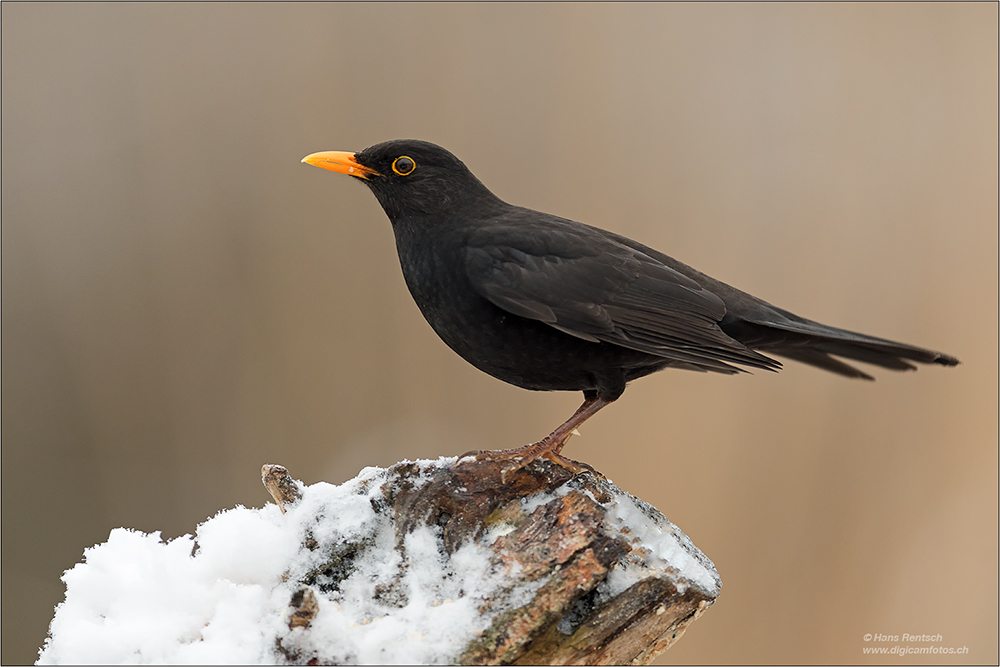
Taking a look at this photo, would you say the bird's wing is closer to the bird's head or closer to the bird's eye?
the bird's head

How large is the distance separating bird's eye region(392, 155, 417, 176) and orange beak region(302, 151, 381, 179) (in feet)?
0.29

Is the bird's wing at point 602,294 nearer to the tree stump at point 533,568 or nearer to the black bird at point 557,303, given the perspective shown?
the black bird at point 557,303

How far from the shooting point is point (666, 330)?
8.70ft

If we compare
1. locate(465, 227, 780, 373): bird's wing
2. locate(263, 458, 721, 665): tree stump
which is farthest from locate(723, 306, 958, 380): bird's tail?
locate(263, 458, 721, 665): tree stump

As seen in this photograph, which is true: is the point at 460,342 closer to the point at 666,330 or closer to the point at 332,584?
the point at 666,330

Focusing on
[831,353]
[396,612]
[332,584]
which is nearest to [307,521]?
[332,584]

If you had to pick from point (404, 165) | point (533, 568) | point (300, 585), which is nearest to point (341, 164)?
point (404, 165)

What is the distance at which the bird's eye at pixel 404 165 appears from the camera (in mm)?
3061

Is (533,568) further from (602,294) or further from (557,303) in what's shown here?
(602,294)

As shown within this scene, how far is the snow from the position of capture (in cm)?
192

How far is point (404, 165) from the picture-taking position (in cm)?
307

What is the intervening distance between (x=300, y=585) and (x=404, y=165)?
5.40ft

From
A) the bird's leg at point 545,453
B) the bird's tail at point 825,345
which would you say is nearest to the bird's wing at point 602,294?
the bird's tail at point 825,345

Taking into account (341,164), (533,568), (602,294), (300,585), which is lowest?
(533,568)
